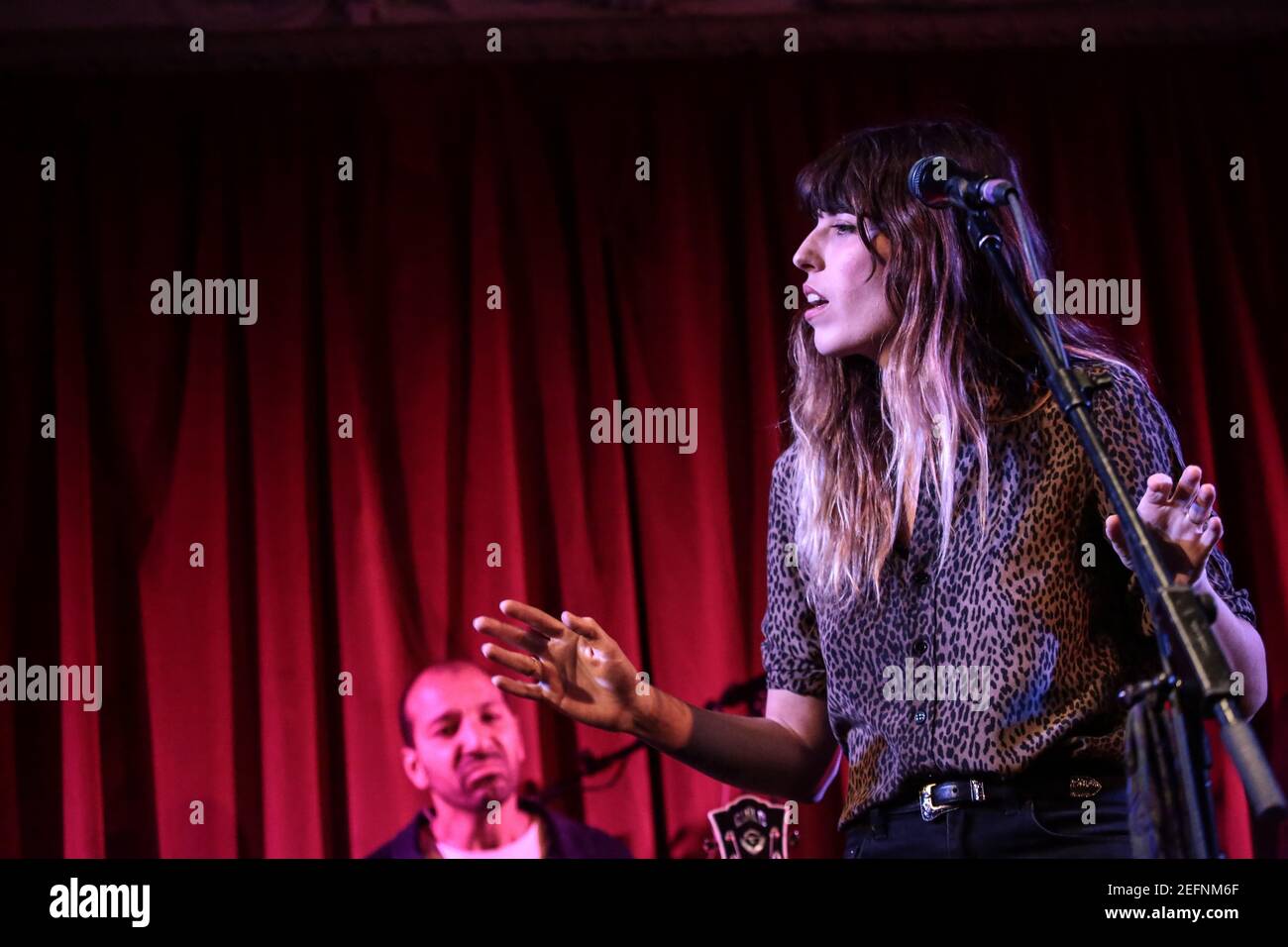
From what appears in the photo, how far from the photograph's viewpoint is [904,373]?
154 centimetres

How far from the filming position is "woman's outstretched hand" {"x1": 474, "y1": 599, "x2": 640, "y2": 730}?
134 centimetres

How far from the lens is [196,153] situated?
2.92m

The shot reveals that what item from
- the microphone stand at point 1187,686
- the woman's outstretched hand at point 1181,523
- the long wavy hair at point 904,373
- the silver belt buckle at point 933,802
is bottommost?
the silver belt buckle at point 933,802

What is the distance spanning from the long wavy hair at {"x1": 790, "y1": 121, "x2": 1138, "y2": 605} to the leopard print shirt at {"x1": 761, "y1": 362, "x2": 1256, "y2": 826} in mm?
29

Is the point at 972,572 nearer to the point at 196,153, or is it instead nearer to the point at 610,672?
the point at 610,672

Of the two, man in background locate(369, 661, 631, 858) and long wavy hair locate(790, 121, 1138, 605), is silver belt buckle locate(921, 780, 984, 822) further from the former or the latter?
man in background locate(369, 661, 631, 858)

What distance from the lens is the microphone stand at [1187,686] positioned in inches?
35.7

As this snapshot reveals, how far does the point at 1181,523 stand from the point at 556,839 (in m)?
1.82

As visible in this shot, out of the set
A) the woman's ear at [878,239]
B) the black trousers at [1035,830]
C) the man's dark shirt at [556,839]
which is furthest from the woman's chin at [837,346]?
the man's dark shirt at [556,839]

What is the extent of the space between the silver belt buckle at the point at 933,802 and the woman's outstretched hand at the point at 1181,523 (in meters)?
0.32

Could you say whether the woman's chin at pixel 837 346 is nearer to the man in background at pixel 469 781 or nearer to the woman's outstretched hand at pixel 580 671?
the woman's outstretched hand at pixel 580 671
